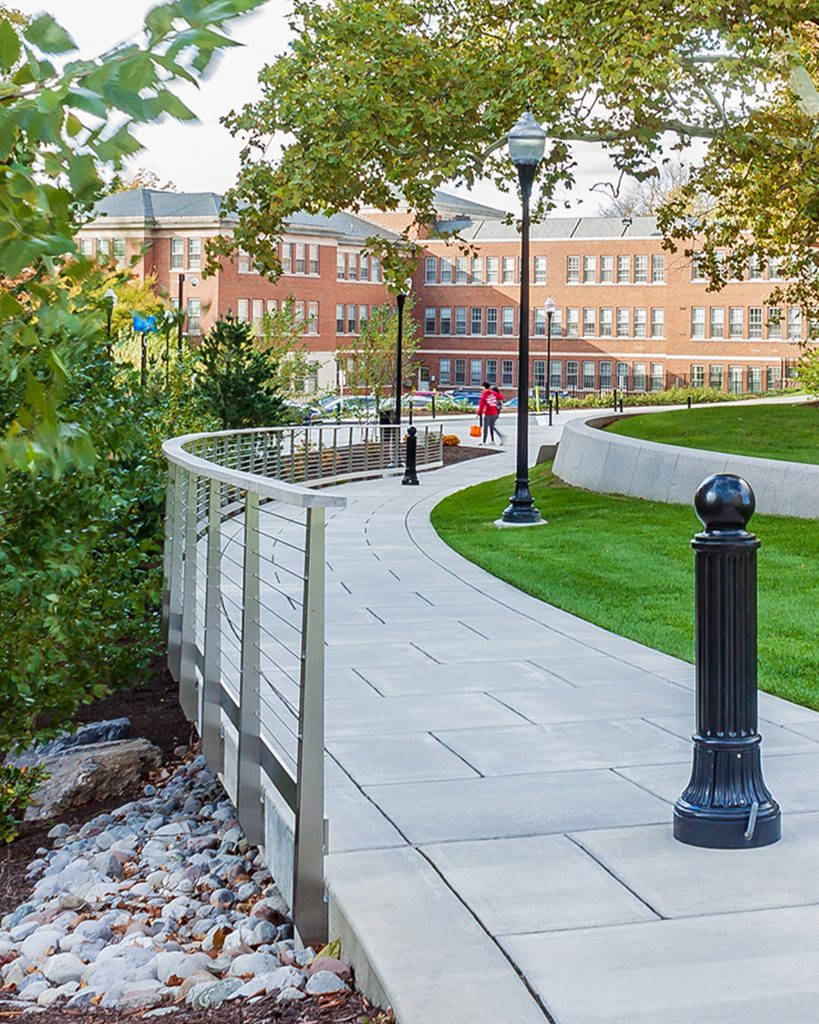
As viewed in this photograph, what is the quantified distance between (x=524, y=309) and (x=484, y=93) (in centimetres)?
307

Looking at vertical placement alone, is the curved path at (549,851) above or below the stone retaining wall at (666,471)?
below

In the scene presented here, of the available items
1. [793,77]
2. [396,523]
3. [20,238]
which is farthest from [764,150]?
[20,238]

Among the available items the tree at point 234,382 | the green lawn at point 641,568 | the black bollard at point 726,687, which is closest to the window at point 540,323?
the tree at point 234,382

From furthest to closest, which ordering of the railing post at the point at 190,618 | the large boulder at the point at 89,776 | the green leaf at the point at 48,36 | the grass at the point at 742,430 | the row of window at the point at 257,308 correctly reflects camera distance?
the row of window at the point at 257,308 < the grass at the point at 742,430 < the large boulder at the point at 89,776 < the railing post at the point at 190,618 < the green leaf at the point at 48,36

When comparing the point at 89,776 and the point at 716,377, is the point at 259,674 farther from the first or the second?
the point at 716,377

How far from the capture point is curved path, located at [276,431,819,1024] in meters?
3.73

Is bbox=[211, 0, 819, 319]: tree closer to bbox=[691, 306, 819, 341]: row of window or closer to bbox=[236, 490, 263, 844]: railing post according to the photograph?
bbox=[236, 490, 263, 844]: railing post

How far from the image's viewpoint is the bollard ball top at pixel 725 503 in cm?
472

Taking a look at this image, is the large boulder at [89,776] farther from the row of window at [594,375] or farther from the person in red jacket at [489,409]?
the row of window at [594,375]

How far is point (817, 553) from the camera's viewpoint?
12.9m

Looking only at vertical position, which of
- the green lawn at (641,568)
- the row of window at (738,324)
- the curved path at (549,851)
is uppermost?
the row of window at (738,324)

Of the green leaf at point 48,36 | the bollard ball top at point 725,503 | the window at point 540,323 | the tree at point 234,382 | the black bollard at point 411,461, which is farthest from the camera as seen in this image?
the window at point 540,323

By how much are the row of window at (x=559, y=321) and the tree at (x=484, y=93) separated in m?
66.1

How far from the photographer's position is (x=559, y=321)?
8906 cm
